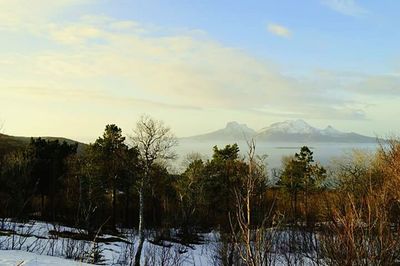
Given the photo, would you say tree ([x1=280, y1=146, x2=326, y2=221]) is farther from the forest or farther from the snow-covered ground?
the snow-covered ground

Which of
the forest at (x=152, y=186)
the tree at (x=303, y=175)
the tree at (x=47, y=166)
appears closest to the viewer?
the forest at (x=152, y=186)

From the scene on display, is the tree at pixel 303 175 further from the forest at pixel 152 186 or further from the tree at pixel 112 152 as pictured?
the tree at pixel 112 152

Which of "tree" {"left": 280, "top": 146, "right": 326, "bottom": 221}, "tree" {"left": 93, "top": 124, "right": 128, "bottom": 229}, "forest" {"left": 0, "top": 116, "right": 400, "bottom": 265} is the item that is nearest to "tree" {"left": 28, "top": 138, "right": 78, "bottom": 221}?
"forest" {"left": 0, "top": 116, "right": 400, "bottom": 265}

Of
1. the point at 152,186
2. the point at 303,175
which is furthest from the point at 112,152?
the point at 303,175

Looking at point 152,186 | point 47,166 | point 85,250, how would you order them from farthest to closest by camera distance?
1. point 47,166
2. point 152,186
3. point 85,250

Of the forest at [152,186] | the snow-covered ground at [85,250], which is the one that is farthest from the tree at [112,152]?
the snow-covered ground at [85,250]

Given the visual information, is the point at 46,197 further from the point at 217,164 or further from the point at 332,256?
the point at 332,256

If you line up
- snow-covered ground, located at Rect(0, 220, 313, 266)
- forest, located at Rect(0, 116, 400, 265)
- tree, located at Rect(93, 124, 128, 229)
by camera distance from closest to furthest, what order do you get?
1. snow-covered ground, located at Rect(0, 220, 313, 266)
2. forest, located at Rect(0, 116, 400, 265)
3. tree, located at Rect(93, 124, 128, 229)

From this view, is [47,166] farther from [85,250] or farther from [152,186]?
[85,250]

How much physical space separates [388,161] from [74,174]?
1107 inches

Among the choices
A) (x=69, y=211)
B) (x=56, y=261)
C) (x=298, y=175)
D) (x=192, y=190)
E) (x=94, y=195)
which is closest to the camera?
(x=56, y=261)

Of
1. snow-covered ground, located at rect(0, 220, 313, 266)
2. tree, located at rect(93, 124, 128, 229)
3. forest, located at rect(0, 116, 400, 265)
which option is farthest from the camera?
tree, located at rect(93, 124, 128, 229)

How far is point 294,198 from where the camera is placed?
5394cm

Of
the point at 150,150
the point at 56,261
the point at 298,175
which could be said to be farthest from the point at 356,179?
the point at 56,261
